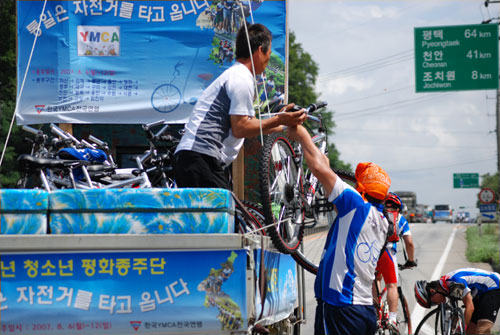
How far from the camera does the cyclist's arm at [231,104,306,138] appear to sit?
4598 mm

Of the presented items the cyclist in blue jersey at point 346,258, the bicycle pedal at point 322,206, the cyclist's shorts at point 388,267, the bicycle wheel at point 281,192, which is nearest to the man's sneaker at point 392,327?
the cyclist's shorts at point 388,267

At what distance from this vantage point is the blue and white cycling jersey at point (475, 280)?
7625mm

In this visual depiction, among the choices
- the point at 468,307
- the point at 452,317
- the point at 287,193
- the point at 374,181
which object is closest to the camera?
the point at 374,181

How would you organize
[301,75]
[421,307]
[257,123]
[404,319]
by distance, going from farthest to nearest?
[301,75]
[421,307]
[404,319]
[257,123]

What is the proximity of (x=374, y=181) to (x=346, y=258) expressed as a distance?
2.83 feet

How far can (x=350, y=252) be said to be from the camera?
4711 millimetres

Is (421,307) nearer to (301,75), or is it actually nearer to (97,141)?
(97,141)

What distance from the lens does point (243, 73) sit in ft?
15.5

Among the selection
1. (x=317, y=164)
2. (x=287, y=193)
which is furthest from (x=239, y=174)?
(x=317, y=164)

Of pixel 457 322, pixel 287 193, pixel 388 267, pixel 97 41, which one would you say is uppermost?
pixel 97 41

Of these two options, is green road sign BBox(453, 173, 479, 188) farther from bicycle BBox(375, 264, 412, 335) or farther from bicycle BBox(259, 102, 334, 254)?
bicycle BBox(259, 102, 334, 254)

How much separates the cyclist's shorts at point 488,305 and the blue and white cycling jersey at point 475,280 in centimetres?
5

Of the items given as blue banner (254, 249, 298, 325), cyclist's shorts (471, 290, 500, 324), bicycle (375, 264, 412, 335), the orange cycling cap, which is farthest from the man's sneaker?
the orange cycling cap

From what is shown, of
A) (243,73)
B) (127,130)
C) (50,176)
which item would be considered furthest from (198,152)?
(127,130)
